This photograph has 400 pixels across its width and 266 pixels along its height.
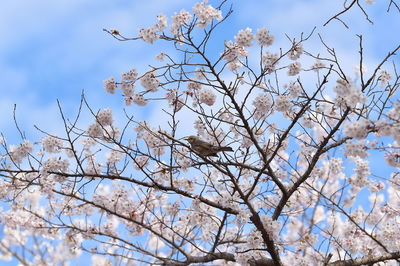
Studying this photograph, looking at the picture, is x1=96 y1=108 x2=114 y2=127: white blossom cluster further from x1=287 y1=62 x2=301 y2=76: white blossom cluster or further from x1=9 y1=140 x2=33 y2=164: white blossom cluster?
x1=287 y1=62 x2=301 y2=76: white blossom cluster

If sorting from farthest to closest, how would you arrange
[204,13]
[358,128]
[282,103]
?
[282,103], [204,13], [358,128]

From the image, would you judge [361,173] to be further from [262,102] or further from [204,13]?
[204,13]

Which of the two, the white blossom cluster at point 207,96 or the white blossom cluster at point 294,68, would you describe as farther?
the white blossom cluster at point 294,68

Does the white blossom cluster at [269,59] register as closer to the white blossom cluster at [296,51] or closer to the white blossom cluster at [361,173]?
the white blossom cluster at [296,51]

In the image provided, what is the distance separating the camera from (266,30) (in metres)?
4.67

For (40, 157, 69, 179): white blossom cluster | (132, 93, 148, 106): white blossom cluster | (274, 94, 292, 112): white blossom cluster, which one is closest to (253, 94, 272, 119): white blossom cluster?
(274, 94, 292, 112): white blossom cluster

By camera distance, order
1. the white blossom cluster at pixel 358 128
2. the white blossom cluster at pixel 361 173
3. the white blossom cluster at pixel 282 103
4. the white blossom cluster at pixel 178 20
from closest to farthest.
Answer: the white blossom cluster at pixel 358 128, the white blossom cluster at pixel 178 20, the white blossom cluster at pixel 282 103, the white blossom cluster at pixel 361 173

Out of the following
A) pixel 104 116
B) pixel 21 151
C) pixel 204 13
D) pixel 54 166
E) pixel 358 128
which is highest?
pixel 204 13

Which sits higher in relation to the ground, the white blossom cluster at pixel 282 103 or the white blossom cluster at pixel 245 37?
the white blossom cluster at pixel 245 37

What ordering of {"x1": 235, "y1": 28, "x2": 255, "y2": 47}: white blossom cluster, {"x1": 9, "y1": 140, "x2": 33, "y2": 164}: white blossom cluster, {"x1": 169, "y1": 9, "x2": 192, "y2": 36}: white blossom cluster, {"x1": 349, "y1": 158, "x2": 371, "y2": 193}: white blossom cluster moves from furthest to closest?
{"x1": 349, "y1": 158, "x2": 371, "y2": 193}: white blossom cluster → {"x1": 9, "y1": 140, "x2": 33, "y2": 164}: white blossom cluster → {"x1": 235, "y1": 28, "x2": 255, "y2": 47}: white blossom cluster → {"x1": 169, "y1": 9, "x2": 192, "y2": 36}: white blossom cluster

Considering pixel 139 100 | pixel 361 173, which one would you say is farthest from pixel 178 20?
pixel 361 173

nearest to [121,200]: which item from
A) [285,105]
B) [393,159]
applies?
[285,105]

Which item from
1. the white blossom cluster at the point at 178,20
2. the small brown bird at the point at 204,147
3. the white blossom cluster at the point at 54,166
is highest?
the white blossom cluster at the point at 178,20

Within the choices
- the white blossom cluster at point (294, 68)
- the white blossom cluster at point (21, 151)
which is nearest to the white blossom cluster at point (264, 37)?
the white blossom cluster at point (294, 68)
